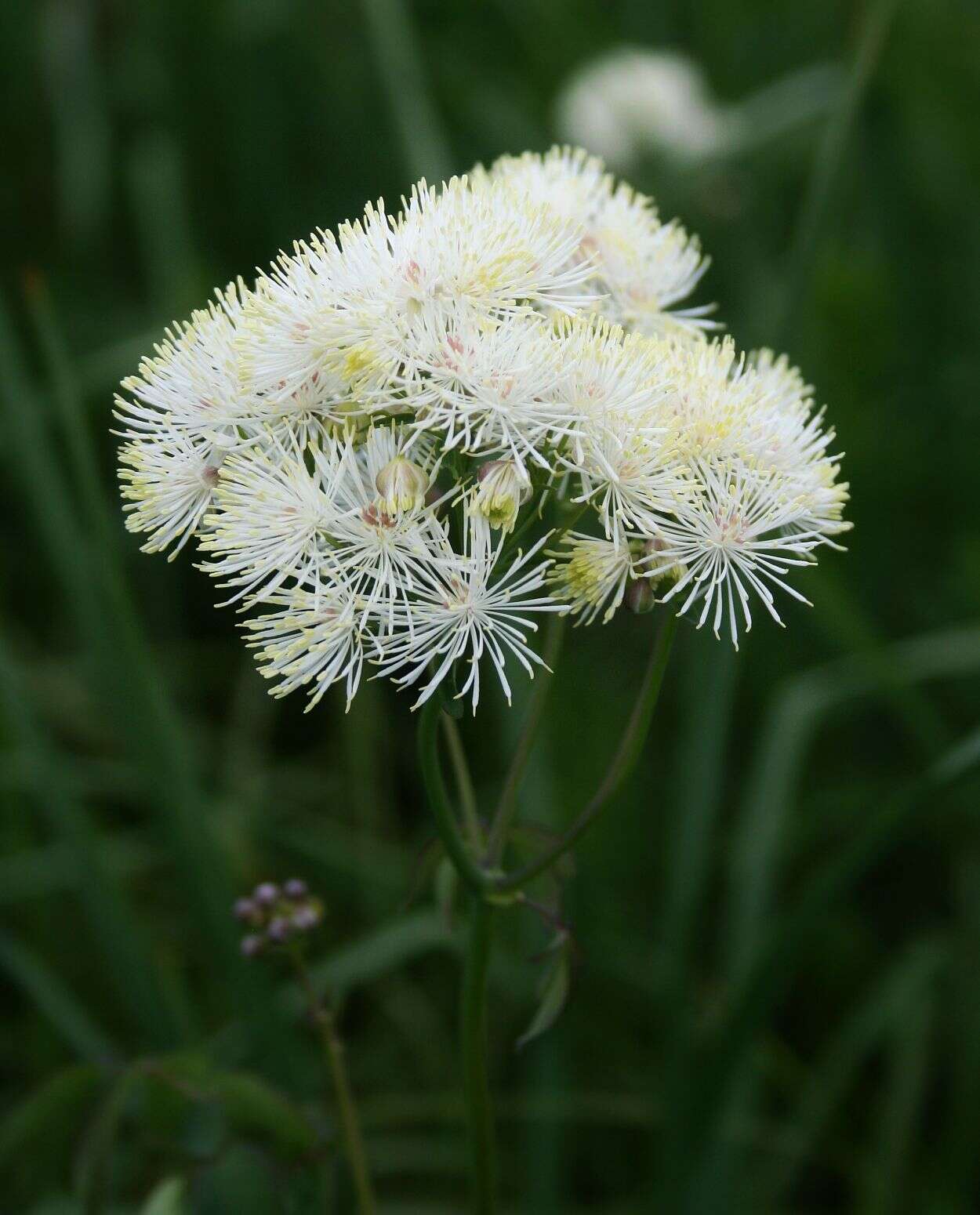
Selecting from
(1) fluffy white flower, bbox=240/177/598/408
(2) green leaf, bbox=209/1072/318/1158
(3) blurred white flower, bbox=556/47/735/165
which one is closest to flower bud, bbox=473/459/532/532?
(1) fluffy white flower, bbox=240/177/598/408

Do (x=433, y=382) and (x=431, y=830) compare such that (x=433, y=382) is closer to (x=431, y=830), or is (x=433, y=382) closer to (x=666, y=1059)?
(x=666, y=1059)

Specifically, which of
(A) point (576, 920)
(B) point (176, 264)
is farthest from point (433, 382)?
(B) point (176, 264)

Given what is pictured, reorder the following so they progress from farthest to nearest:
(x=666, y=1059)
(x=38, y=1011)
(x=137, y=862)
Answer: (x=137, y=862)
(x=38, y=1011)
(x=666, y=1059)

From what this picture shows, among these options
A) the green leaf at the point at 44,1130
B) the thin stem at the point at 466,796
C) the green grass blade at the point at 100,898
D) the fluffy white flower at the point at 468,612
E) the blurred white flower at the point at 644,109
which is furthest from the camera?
the blurred white flower at the point at 644,109

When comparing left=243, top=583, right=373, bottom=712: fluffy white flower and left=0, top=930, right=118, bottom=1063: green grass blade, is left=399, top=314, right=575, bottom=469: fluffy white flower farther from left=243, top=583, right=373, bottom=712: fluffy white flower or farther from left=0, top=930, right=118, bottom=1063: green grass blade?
left=0, top=930, right=118, bottom=1063: green grass blade

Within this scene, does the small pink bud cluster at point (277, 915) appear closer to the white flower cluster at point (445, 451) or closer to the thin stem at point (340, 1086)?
the thin stem at point (340, 1086)

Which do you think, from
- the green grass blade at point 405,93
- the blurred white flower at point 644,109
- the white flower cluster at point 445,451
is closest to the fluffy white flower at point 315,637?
the white flower cluster at point 445,451

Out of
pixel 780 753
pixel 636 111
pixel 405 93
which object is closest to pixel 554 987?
pixel 780 753
